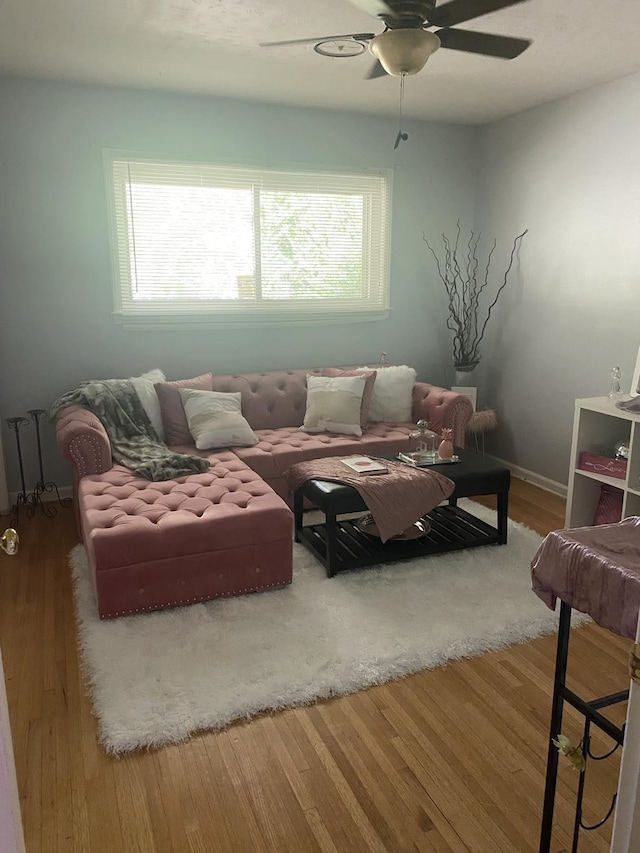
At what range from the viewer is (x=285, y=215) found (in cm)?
471

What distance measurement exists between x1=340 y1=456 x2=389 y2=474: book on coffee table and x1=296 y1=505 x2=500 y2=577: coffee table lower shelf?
13.4 inches

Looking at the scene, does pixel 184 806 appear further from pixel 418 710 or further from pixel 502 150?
pixel 502 150

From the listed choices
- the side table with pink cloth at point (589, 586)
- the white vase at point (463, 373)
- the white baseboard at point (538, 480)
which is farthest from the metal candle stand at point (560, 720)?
the white vase at point (463, 373)

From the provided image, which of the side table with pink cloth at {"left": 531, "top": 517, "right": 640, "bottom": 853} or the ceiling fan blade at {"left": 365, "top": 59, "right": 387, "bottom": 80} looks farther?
the ceiling fan blade at {"left": 365, "top": 59, "right": 387, "bottom": 80}

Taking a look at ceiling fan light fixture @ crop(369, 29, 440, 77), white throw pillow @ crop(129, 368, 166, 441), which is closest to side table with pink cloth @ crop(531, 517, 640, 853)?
ceiling fan light fixture @ crop(369, 29, 440, 77)

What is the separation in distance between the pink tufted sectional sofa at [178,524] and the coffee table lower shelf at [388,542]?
297 mm

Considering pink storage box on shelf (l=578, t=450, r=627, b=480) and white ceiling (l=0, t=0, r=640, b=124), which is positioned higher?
white ceiling (l=0, t=0, r=640, b=124)

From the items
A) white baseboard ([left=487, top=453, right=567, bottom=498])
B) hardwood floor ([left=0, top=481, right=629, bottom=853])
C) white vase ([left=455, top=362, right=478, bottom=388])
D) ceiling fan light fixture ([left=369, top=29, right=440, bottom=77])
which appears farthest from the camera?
white vase ([left=455, top=362, right=478, bottom=388])

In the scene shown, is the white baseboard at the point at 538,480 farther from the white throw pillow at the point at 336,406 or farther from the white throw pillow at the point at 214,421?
the white throw pillow at the point at 214,421

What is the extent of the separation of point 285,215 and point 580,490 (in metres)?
2.76

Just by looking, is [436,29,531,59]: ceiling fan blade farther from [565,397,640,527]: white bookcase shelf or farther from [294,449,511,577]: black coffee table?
[294,449,511,577]: black coffee table

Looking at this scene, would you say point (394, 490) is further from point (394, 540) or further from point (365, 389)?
point (365, 389)

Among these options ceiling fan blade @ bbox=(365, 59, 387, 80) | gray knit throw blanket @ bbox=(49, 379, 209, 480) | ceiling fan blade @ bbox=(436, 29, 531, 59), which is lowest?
gray knit throw blanket @ bbox=(49, 379, 209, 480)

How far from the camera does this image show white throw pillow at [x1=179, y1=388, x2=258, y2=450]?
3.96m
